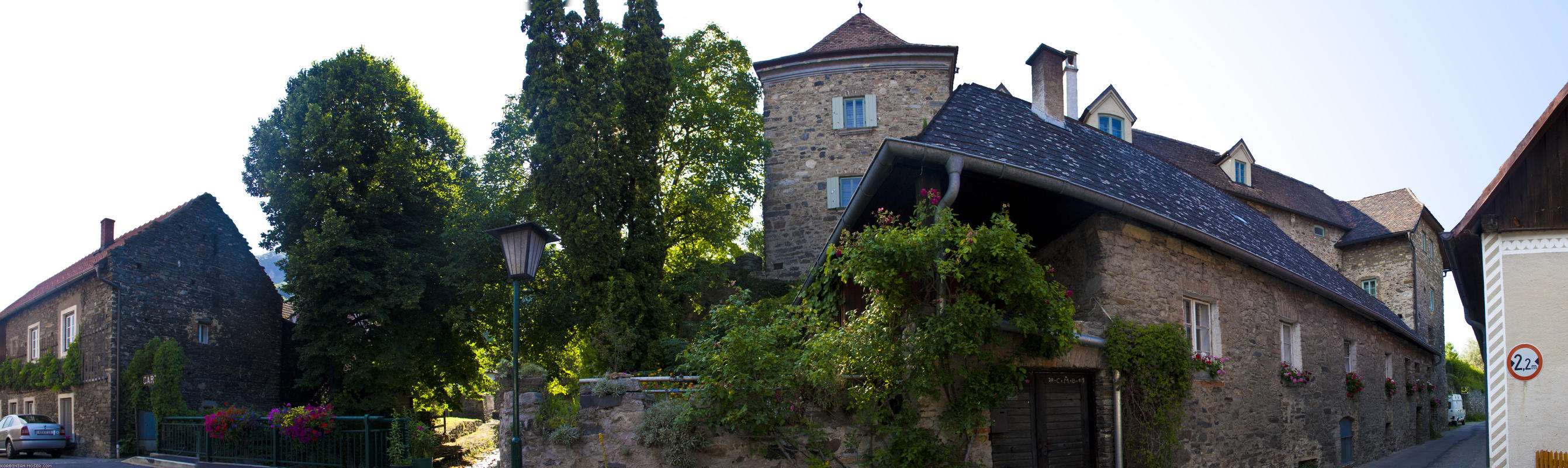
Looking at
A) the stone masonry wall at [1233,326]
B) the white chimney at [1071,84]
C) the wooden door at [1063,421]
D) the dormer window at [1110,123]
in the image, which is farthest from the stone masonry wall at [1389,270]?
the wooden door at [1063,421]

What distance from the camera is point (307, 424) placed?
45.2ft

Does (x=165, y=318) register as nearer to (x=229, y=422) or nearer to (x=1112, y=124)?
(x=229, y=422)

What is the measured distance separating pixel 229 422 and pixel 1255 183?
1198 inches

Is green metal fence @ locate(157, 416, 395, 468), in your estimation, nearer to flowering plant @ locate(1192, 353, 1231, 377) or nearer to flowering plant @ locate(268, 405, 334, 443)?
flowering plant @ locate(268, 405, 334, 443)

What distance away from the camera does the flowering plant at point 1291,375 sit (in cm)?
1145

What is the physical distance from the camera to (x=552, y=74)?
1780cm

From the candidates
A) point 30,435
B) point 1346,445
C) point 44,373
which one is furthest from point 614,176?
point 44,373

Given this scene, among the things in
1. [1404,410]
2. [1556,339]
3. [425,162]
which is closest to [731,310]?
[1556,339]

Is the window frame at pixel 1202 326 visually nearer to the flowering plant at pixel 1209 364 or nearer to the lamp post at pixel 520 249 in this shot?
the flowering plant at pixel 1209 364

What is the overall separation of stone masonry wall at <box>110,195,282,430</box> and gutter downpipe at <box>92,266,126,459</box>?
3.9 inches

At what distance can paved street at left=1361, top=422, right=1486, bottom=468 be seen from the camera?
1566cm

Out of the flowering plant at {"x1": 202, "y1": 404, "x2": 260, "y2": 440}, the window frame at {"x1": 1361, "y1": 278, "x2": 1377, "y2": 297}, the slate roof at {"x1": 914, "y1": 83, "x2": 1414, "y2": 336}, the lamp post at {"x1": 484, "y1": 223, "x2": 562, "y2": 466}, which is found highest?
the slate roof at {"x1": 914, "y1": 83, "x2": 1414, "y2": 336}

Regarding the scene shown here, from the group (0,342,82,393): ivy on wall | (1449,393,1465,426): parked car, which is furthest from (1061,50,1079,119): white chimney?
(1449,393,1465,426): parked car

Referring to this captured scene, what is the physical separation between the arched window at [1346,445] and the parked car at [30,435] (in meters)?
25.6
